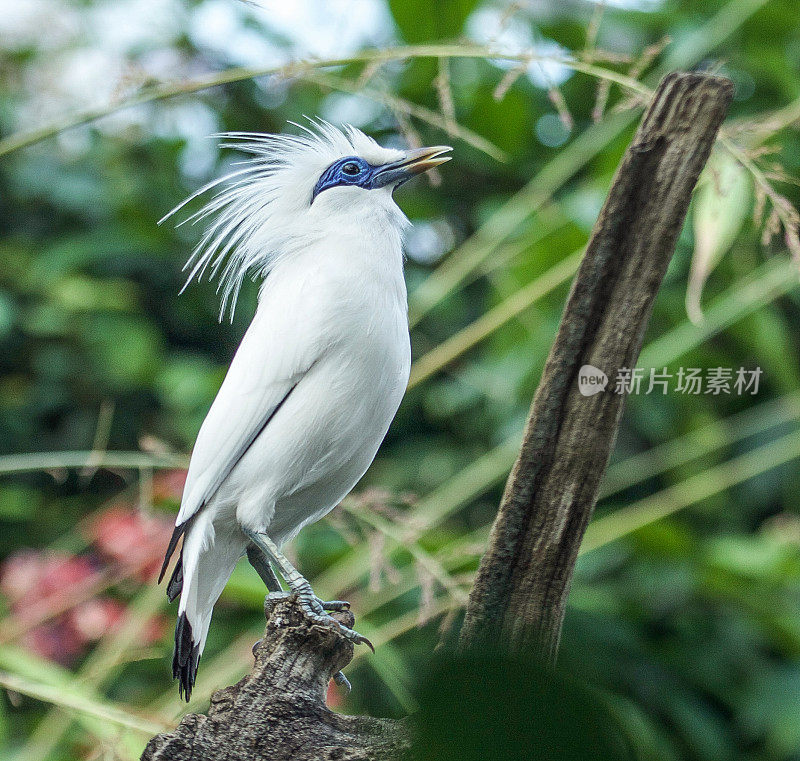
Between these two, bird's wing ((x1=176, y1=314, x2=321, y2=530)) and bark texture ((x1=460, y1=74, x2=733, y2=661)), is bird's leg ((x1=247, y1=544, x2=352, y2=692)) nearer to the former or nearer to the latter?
bird's wing ((x1=176, y1=314, x2=321, y2=530))

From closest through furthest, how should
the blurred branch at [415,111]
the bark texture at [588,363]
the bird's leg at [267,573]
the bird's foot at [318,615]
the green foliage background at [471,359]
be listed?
the bark texture at [588,363] → the bird's foot at [318,615] → the bird's leg at [267,573] → the blurred branch at [415,111] → the green foliage background at [471,359]

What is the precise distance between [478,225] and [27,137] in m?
1.18

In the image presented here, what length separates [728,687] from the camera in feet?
6.68

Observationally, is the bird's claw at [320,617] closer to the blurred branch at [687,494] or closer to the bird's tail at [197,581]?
the bird's tail at [197,581]

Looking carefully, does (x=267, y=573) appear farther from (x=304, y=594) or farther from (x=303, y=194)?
(x=303, y=194)

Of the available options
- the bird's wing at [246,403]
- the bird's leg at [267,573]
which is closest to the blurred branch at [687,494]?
the bird's leg at [267,573]

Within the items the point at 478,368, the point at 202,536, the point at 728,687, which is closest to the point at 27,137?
the point at 202,536

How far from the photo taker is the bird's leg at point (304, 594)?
833 mm

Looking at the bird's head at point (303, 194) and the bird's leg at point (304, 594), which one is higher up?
the bird's head at point (303, 194)

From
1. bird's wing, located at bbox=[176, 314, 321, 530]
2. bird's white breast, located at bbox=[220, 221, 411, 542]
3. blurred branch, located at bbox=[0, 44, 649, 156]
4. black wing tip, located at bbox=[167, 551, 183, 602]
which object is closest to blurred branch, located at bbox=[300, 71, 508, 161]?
blurred branch, located at bbox=[0, 44, 649, 156]

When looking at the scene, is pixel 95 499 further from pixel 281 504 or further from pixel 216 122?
pixel 281 504

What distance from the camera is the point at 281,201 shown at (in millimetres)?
1002

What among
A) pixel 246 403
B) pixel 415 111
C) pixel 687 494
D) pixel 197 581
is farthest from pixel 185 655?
pixel 687 494

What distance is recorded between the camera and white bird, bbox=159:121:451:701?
878 mm
